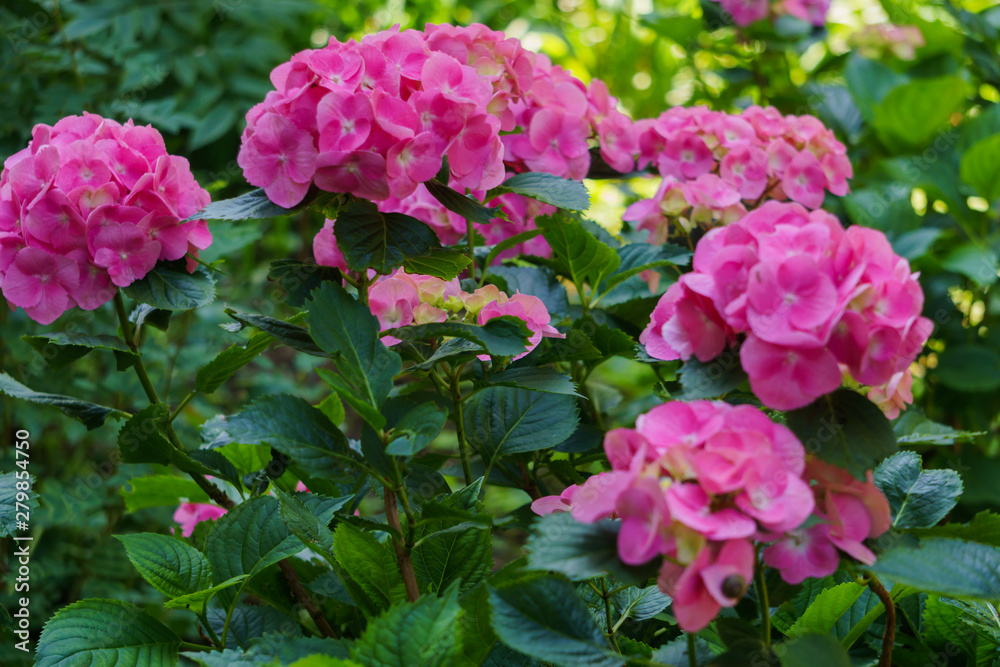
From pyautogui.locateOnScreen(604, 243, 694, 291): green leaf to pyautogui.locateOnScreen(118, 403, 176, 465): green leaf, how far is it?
59cm

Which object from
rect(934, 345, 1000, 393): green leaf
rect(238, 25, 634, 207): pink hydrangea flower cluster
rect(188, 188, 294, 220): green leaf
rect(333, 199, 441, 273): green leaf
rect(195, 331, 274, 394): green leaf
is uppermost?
rect(238, 25, 634, 207): pink hydrangea flower cluster

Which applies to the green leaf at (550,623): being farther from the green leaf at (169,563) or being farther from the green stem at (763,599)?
the green leaf at (169,563)

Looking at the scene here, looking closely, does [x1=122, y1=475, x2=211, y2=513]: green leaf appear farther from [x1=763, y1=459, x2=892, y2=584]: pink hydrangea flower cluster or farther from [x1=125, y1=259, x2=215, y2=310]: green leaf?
[x1=763, y1=459, x2=892, y2=584]: pink hydrangea flower cluster

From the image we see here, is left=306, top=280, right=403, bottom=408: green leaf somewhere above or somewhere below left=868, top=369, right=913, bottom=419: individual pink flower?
above

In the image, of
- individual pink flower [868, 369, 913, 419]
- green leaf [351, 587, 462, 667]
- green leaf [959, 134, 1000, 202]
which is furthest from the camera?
green leaf [959, 134, 1000, 202]

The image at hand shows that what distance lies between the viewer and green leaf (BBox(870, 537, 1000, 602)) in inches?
23.2

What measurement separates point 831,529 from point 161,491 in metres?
0.86

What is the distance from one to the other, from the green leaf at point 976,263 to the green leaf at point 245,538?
143 cm

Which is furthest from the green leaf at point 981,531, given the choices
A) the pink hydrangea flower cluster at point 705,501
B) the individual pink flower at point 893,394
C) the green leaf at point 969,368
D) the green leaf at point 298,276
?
the green leaf at point 969,368

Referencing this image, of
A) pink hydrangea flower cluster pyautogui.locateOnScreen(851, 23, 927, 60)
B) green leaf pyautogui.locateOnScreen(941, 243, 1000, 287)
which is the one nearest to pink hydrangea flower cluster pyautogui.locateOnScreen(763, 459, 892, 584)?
green leaf pyautogui.locateOnScreen(941, 243, 1000, 287)

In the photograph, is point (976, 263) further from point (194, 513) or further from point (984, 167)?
point (194, 513)

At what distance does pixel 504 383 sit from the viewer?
0.81m

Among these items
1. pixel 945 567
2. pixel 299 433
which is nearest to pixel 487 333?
pixel 299 433

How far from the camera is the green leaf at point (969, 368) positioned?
1.76 m
